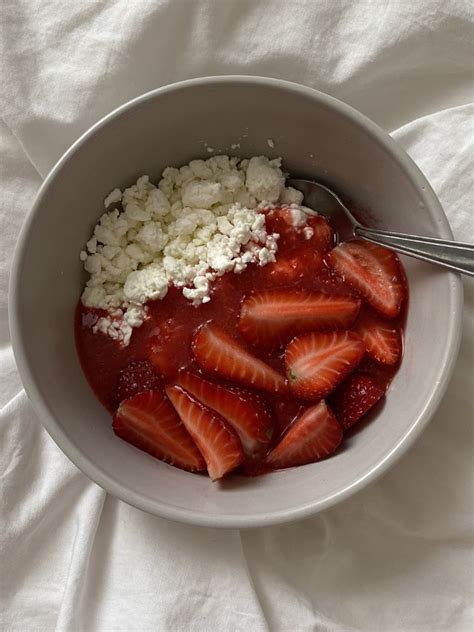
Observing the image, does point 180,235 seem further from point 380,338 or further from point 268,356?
point 380,338

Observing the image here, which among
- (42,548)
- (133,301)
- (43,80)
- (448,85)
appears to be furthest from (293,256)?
(42,548)

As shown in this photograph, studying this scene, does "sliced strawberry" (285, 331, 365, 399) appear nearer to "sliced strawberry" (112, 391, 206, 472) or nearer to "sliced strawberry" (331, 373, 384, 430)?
"sliced strawberry" (331, 373, 384, 430)

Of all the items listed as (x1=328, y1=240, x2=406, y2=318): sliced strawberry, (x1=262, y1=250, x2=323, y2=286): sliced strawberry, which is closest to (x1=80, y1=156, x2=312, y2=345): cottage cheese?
(x1=262, y1=250, x2=323, y2=286): sliced strawberry

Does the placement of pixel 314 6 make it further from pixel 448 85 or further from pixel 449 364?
pixel 449 364

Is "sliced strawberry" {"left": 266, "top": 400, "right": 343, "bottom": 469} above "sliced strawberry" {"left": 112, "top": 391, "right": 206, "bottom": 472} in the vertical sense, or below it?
above

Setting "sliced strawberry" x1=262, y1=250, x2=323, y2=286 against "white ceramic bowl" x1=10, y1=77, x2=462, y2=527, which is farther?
"sliced strawberry" x1=262, y1=250, x2=323, y2=286

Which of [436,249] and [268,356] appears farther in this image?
[268,356]

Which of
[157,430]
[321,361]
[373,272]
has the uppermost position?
[373,272]

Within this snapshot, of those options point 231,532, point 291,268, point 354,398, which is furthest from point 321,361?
point 231,532
